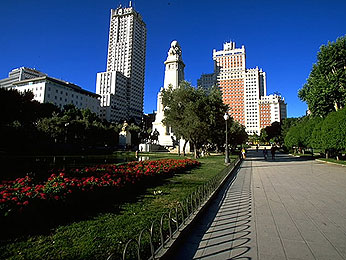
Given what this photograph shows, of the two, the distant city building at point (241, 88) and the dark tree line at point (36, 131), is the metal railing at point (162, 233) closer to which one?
the dark tree line at point (36, 131)

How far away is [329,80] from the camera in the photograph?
74.9 feet

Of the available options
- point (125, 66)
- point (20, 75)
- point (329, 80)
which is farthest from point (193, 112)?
point (20, 75)

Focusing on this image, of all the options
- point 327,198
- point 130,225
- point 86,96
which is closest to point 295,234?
point 130,225

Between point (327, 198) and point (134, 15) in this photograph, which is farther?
point (134, 15)

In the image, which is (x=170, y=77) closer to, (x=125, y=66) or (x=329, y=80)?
(x=329, y=80)

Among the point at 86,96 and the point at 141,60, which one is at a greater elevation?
the point at 141,60

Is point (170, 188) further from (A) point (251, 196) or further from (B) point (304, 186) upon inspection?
(B) point (304, 186)

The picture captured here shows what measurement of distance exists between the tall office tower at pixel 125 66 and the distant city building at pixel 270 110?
7384 centimetres

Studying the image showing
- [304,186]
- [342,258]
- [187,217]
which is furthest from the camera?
[304,186]

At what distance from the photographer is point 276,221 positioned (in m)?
5.14

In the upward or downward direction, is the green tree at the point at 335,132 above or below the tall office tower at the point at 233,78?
below

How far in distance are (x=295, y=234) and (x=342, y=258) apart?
98cm

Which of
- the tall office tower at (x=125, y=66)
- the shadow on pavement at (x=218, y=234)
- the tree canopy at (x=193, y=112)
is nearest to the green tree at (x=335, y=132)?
the tree canopy at (x=193, y=112)

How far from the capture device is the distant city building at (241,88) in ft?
398
